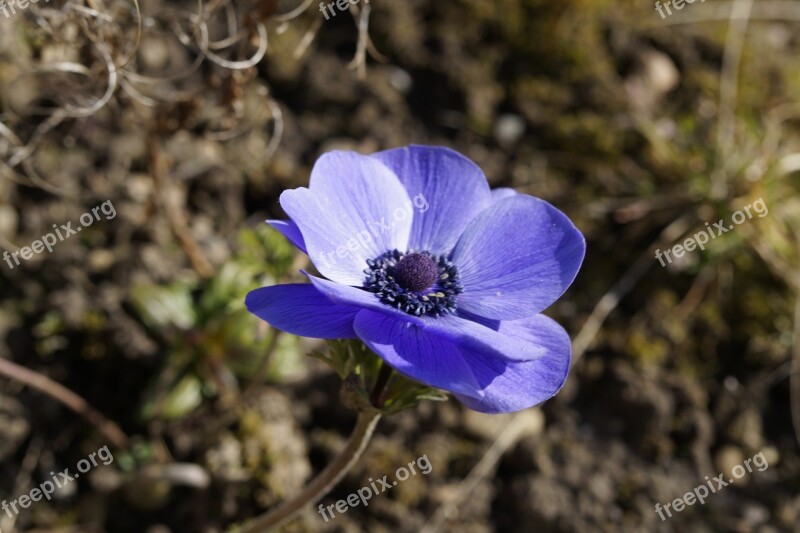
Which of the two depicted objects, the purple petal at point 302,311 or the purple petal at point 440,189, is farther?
the purple petal at point 440,189

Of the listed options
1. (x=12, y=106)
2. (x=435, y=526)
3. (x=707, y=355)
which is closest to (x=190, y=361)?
(x=435, y=526)

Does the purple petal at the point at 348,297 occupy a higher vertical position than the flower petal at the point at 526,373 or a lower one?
higher

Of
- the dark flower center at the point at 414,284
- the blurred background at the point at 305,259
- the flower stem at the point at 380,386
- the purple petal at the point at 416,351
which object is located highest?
the purple petal at the point at 416,351

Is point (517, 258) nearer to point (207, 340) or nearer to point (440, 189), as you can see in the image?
point (440, 189)

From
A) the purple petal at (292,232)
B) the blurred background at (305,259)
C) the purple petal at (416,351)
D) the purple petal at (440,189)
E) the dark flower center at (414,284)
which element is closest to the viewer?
the purple petal at (416,351)

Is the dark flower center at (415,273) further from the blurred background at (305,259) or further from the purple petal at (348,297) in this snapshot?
the blurred background at (305,259)

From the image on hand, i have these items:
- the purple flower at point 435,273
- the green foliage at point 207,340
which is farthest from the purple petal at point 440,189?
Result: the green foliage at point 207,340

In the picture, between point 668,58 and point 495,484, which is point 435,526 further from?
point 668,58

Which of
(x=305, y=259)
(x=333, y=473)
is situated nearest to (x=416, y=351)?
(x=333, y=473)

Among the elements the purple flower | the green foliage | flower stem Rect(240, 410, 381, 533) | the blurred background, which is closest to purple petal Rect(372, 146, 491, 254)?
the purple flower
